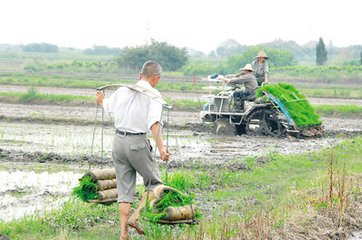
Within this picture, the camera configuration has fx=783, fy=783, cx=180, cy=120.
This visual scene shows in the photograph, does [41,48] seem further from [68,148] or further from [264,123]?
[68,148]

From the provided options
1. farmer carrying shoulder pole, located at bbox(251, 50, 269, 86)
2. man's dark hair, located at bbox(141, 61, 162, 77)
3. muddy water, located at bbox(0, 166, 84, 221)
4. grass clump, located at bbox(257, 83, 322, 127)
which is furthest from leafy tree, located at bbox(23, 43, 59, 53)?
man's dark hair, located at bbox(141, 61, 162, 77)

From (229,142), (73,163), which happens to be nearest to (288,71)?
(229,142)

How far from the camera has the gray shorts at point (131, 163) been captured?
28.1ft

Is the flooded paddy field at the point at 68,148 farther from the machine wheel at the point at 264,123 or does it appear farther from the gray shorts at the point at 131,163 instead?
the gray shorts at the point at 131,163

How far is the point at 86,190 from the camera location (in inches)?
388

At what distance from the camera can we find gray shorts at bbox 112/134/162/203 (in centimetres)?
855

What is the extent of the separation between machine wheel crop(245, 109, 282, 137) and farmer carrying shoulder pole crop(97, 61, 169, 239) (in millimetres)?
13272

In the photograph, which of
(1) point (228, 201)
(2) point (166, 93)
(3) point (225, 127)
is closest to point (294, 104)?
(3) point (225, 127)

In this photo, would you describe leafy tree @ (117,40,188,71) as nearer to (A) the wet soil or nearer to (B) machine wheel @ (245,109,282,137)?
(A) the wet soil

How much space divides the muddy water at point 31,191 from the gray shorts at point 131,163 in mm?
2330

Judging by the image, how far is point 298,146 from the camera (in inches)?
786

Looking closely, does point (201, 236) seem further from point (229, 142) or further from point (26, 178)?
point (229, 142)

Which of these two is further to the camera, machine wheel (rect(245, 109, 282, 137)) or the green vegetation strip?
machine wheel (rect(245, 109, 282, 137))

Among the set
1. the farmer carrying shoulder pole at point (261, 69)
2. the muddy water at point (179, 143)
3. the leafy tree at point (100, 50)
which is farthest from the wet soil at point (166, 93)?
the leafy tree at point (100, 50)
